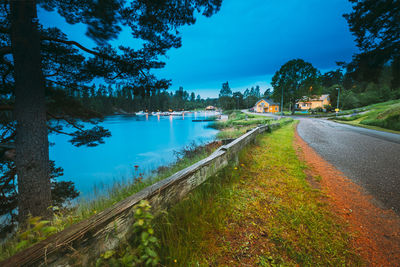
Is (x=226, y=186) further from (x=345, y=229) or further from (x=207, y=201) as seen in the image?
(x=345, y=229)

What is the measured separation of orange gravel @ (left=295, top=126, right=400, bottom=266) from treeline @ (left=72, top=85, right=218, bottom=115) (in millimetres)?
5054

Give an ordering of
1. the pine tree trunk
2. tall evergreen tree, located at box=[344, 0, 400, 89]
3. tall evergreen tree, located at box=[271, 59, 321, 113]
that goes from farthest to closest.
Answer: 1. tall evergreen tree, located at box=[271, 59, 321, 113]
2. tall evergreen tree, located at box=[344, 0, 400, 89]
3. the pine tree trunk

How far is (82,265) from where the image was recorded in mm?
1141

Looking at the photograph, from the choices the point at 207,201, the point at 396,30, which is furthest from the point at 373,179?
the point at 396,30

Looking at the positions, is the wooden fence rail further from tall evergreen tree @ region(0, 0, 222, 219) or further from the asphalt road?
the asphalt road

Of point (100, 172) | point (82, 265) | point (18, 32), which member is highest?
point (18, 32)

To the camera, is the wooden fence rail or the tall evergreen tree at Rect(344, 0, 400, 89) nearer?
the wooden fence rail

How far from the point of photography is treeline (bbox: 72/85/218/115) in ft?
16.7

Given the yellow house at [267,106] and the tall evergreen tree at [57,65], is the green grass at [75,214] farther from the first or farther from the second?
the yellow house at [267,106]

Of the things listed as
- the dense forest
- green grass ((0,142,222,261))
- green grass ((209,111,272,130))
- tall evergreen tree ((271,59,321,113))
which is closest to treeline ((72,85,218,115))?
the dense forest

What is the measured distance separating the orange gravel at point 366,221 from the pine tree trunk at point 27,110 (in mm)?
5653

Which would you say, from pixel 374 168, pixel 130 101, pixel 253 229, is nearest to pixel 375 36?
pixel 374 168

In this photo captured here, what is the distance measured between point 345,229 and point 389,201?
1715mm

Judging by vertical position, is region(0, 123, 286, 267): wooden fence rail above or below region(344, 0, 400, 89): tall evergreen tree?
below
